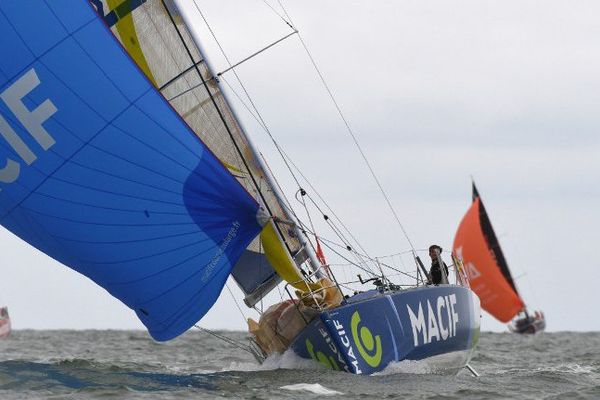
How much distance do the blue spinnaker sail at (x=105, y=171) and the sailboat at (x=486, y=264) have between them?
77.5 feet

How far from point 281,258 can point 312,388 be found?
167 cm

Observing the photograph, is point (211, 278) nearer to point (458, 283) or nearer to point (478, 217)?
point (458, 283)

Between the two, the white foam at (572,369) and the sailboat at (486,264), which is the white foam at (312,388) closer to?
the white foam at (572,369)

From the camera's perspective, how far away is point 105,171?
11477mm

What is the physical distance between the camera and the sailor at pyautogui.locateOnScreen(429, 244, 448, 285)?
14023 millimetres

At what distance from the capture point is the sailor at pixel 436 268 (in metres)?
14.0

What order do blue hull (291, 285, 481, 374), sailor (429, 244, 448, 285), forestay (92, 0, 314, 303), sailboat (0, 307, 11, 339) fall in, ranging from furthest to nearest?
sailboat (0, 307, 11, 339)
sailor (429, 244, 448, 285)
forestay (92, 0, 314, 303)
blue hull (291, 285, 481, 374)

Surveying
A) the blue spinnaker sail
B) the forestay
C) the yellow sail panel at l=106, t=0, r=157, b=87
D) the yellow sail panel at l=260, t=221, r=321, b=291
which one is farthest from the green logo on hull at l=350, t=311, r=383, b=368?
the yellow sail panel at l=106, t=0, r=157, b=87

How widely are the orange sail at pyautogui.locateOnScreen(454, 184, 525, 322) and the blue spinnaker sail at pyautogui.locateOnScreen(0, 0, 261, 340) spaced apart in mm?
23606

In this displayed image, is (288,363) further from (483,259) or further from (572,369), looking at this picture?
(483,259)

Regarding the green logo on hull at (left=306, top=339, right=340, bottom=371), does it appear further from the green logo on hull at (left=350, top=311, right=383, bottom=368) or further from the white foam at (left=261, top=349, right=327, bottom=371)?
the green logo on hull at (left=350, top=311, right=383, bottom=368)

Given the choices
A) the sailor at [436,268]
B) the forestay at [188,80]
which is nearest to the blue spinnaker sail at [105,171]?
the forestay at [188,80]

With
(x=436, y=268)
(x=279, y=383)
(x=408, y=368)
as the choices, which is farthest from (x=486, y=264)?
(x=279, y=383)

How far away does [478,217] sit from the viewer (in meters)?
36.2
